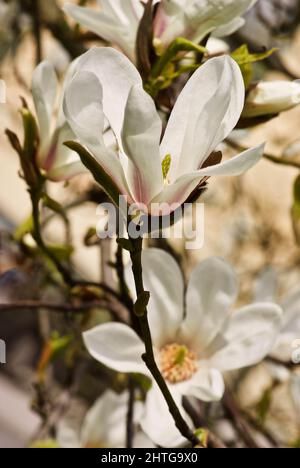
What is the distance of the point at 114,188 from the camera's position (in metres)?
0.34

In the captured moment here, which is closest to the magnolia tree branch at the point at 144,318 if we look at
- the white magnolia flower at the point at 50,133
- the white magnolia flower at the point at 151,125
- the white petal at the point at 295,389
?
the white magnolia flower at the point at 151,125

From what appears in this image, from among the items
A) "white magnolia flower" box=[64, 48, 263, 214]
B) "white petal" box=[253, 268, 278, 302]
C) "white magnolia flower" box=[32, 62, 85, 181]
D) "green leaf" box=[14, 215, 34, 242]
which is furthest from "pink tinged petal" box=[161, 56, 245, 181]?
"white petal" box=[253, 268, 278, 302]

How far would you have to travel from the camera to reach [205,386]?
18.0 inches

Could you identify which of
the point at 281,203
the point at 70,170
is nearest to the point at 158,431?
the point at 70,170

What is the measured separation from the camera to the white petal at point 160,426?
1.43 feet

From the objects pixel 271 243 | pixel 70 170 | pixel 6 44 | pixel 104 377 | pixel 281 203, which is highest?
pixel 70 170

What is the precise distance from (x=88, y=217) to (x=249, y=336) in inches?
47.0

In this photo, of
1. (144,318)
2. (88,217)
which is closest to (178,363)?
(144,318)

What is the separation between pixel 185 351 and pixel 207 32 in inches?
8.0

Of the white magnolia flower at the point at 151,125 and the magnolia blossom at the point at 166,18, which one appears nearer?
the white magnolia flower at the point at 151,125

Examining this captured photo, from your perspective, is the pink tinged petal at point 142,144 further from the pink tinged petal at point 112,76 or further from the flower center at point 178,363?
the flower center at point 178,363

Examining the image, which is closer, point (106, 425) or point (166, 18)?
point (166, 18)

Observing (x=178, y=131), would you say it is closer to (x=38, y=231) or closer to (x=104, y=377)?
(x=38, y=231)

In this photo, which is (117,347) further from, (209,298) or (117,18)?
(117,18)
